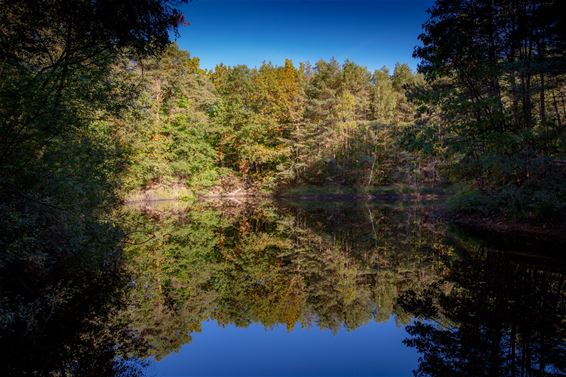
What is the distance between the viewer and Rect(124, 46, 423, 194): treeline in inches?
1690

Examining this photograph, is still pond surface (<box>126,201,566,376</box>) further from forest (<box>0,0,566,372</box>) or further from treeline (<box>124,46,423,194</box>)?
treeline (<box>124,46,423,194</box>)

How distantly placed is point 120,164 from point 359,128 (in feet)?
120

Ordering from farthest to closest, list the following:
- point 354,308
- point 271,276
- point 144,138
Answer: point 144,138
point 271,276
point 354,308

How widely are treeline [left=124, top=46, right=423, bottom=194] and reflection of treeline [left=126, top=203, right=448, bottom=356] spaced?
2572cm

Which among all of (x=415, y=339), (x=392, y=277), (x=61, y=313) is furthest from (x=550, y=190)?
(x=61, y=313)

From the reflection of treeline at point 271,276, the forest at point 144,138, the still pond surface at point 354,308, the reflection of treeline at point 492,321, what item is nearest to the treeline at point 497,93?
the forest at point 144,138

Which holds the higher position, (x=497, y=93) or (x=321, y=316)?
(x=497, y=93)

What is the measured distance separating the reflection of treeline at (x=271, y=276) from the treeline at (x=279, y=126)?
1013 inches

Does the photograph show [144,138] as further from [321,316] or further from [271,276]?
[321,316]

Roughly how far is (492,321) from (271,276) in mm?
6118

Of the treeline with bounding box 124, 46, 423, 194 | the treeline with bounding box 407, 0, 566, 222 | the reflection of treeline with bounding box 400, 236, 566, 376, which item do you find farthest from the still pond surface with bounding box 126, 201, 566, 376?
the treeline with bounding box 124, 46, 423, 194

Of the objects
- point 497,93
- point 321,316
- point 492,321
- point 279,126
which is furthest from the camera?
point 279,126

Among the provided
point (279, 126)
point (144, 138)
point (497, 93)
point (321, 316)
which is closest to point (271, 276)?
point (321, 316)

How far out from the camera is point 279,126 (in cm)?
4881
